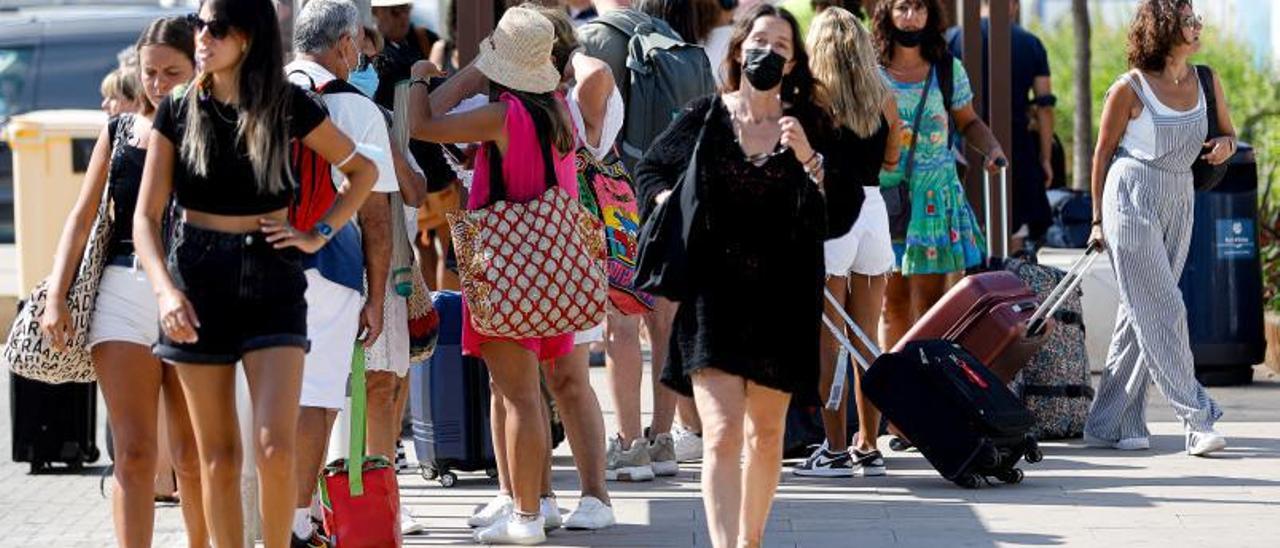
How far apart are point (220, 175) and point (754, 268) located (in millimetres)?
1429

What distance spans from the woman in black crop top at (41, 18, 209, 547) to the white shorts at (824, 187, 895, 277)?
3.07 m

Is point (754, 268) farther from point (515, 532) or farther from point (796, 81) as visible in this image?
point (515, 532)

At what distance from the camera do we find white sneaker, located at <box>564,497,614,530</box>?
25.0ft

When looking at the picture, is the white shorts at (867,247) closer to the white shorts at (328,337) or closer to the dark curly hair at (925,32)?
the dark curly hair at (925,32)

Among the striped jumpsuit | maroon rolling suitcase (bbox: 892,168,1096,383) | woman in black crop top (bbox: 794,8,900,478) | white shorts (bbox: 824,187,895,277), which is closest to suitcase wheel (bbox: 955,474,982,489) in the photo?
woman in black crop top (bbox: 794,8,900,478)

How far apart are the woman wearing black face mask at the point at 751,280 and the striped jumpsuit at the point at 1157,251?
3143 mm

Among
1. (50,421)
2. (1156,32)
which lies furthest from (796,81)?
(50,421)

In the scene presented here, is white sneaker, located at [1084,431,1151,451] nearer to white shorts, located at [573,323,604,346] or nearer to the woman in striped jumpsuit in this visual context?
the woman in striped jumpsuit

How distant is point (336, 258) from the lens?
677 centimetres

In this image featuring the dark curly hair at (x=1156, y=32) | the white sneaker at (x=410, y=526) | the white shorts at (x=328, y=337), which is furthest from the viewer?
the dark curly hair at (x=1156, y=32)

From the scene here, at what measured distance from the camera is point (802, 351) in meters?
6.38

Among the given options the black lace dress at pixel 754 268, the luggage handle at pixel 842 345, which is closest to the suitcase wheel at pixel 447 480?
the luggage handle at pixel 842 345

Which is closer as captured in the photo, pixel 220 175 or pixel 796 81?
pixel 220 175

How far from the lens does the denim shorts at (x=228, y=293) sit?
5816mm
